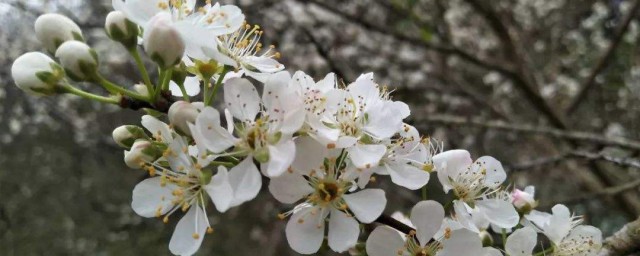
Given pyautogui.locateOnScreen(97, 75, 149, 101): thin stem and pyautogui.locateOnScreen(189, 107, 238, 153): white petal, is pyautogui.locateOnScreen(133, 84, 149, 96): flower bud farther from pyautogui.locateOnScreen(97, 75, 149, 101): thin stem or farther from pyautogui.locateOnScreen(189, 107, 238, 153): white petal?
pyautogui.locateOnScreen(189, 107, 238, 153): white petal

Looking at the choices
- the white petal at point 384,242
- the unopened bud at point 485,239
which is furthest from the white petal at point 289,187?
the unopened bud at point 485,239

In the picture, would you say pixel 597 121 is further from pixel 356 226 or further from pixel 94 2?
pixel 356 226

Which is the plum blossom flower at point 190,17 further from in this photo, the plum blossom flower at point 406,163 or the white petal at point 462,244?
the white petal at point 462,244

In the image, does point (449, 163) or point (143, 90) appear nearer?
point (143, 90)

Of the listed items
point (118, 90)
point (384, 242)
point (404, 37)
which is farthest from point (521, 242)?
point (404, 37)

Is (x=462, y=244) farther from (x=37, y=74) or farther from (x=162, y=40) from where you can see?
(x=37, y=74)

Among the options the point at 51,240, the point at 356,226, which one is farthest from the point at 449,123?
the point at 51,240

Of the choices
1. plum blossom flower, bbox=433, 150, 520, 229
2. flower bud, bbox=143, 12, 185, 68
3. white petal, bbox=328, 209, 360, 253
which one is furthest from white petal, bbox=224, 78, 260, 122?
plum blossom flower, bbox=433, 150, 520, 229
